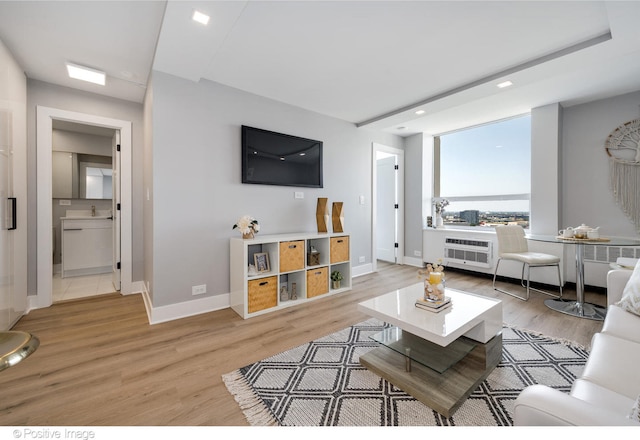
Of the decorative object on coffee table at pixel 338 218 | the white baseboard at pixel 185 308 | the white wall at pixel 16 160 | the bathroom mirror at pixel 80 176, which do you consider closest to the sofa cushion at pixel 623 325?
the decorative object on coffee table at pixel 338 218

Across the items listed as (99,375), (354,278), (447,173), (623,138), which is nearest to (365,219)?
(354,278)

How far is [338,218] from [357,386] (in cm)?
225

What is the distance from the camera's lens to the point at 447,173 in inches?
192

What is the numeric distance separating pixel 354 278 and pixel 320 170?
172 centimetres

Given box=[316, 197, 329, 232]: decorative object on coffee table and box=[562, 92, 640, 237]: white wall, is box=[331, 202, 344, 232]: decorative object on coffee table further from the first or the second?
box=[562, 92, 640, 237]: white wall

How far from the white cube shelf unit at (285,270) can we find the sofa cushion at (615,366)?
2365 mm

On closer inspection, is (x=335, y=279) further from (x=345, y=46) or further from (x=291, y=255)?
(x=345, y=46)

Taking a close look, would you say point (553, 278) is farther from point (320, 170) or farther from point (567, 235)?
point (320, 170)

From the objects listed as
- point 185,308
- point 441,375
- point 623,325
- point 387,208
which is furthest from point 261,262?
point 387,208

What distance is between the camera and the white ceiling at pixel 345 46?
183cm

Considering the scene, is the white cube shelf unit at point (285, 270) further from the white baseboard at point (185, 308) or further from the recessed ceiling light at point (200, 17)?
the recessed ceiling light at point (200, 17)

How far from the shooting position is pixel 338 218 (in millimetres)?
3605

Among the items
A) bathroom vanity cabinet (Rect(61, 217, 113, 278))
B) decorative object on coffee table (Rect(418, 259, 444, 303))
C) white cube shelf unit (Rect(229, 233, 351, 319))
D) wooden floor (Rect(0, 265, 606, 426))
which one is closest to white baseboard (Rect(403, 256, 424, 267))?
wooden floor (Rect(0, 265, 606, 426))

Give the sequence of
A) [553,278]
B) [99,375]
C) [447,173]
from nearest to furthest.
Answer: [99,375] < [553,278] < [447,173]
